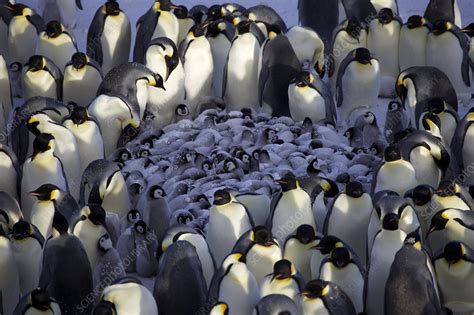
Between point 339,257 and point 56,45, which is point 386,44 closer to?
point 56,45

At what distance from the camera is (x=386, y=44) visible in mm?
11906

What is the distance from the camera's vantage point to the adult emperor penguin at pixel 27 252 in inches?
339

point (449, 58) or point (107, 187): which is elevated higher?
point (449, 58)

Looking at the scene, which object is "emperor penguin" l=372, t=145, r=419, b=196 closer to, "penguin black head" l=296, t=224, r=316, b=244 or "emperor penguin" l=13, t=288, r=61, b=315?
"penguin black head" l=296, t=224, r=316, b=244

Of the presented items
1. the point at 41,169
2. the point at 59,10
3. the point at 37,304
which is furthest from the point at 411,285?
the point at 59,10

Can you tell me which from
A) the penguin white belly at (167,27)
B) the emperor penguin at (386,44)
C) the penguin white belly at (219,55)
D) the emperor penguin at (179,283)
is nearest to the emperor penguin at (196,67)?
the penguin white belly at (219,55)

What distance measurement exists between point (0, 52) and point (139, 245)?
15.5 ft

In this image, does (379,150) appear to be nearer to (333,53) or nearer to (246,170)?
(246,170)

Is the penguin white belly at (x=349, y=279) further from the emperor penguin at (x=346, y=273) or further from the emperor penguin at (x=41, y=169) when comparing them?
the emperor penguin at (x=41, y=169)

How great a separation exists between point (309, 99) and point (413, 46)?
53.6 inches

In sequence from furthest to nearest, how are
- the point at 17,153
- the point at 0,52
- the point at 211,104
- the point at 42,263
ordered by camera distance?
the point at 0,52 → the point at 211,104 → the point at 17,153 → the point at 42,263

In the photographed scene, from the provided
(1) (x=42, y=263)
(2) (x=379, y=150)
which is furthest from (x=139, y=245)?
(2) (x=379, y=150)

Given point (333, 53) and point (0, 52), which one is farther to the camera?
point (0, 52)

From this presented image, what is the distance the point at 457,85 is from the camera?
38.0 ft
